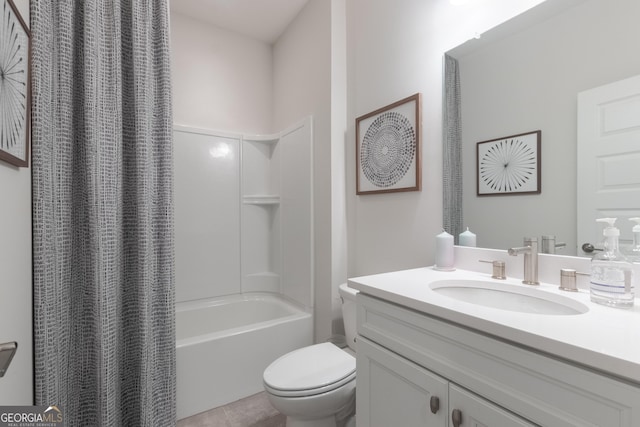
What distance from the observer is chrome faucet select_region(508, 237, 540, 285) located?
958mm

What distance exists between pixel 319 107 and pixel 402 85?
2.14 ft

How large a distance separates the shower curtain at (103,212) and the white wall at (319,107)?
0.96 meters

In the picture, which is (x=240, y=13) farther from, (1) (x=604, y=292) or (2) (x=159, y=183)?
(1) (x=604, y=292)

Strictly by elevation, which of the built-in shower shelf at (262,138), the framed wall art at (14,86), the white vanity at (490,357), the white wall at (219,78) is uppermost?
the white wall at (219,78)

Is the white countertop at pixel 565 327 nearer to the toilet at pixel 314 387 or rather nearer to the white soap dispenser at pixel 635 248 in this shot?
the white soap dispenser at pixel 635 248

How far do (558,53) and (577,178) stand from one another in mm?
442

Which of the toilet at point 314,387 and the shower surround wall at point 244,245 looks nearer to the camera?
the toilet at point 314,387

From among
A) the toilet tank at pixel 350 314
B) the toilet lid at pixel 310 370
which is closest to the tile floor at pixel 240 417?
the toilet lid at pixel 310 370

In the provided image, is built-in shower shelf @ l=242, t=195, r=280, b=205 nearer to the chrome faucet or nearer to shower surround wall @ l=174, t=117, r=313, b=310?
shower surround wall @ l=174, t=117, r=313, b=310

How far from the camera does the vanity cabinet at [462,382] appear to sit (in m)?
0.50

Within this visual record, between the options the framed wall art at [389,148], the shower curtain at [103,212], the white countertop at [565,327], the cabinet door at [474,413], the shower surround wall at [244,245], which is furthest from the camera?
the shower surround wall at [244,245]

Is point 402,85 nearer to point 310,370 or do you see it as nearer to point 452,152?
point 452,152

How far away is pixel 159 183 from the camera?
1348mm

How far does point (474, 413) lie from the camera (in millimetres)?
664
